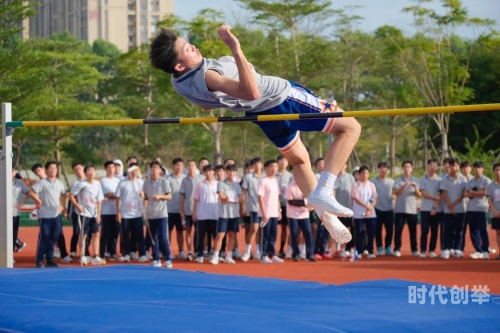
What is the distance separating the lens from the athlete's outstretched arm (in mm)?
4324

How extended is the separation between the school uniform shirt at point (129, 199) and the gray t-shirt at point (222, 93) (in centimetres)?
516

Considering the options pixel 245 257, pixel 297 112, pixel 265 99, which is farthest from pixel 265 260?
pixel 265 99

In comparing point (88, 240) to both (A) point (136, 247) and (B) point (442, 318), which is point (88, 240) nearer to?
(A) point (136, 247)

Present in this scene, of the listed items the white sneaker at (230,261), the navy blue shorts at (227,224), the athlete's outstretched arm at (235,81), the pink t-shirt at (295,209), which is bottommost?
the white sneaker at (230,261)

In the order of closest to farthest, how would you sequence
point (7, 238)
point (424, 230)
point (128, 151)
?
point (7, 238), point (424, 230), point (128, 151)

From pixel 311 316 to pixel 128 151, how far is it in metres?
27.1

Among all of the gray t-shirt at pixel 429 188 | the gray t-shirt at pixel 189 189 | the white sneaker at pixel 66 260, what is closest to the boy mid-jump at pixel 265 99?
the gray t-shirt at pixel 189 189

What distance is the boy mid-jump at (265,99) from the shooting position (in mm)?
4504

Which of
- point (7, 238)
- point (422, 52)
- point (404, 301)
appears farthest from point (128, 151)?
point (404, 301)

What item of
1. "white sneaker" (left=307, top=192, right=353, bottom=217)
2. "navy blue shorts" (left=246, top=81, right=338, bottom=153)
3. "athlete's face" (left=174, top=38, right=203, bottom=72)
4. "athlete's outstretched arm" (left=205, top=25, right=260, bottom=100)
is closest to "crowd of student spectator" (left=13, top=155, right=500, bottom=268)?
"navy blue shorts" (left=246, top=81, right=338, bottom=153)

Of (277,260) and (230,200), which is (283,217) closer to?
(277,260)

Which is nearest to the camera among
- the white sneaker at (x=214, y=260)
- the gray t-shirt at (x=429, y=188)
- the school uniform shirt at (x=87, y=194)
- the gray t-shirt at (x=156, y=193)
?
the gray t-shirt at (x=156, y=193)

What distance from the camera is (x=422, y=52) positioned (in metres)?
22.6

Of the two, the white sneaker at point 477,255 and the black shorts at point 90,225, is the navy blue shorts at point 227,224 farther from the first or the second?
the white sneaker at point 477,255
